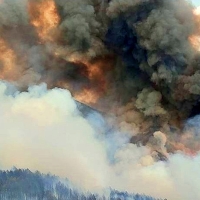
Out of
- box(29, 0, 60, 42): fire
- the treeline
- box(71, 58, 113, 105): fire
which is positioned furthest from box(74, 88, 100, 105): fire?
the treeline

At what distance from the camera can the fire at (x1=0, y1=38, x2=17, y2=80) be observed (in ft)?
126

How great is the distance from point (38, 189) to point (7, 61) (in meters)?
11.6

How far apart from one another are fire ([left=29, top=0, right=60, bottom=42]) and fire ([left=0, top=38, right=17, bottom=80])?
2585 millimetres

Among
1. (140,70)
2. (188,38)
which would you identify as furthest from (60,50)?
(188,38)

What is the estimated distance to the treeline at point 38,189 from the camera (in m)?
28.5

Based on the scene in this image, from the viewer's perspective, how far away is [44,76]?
130 ft

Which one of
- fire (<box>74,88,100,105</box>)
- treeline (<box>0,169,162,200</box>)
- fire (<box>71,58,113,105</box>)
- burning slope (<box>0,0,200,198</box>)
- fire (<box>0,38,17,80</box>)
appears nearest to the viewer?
treeline (<box>0,169,162,200</box>)

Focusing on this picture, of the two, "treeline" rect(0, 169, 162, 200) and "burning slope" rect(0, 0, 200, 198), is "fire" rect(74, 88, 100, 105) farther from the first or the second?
"treeline" rect(0, 169, 162, 200)

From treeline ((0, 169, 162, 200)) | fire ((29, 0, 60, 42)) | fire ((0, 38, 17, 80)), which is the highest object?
fire ((29, 0, 60, 42))

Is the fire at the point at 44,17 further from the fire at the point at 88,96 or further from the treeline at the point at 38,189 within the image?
the treeline at the point at 38,189

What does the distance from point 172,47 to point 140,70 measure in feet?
10.7

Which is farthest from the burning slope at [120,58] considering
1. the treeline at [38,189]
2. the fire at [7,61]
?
the treeline at [38,189]

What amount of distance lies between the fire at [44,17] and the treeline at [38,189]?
12.7 meters

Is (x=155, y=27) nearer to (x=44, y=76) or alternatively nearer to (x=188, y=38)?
(x=188, y=38)
